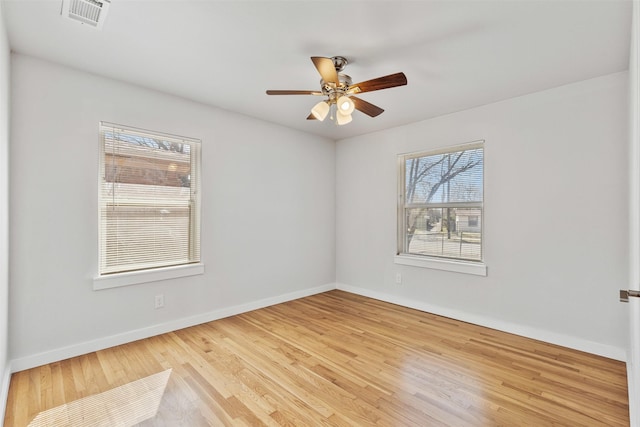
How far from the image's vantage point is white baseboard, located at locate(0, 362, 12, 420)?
186 cm

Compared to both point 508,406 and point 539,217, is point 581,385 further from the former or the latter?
point 539,217

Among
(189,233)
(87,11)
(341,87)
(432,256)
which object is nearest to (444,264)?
(432,256)

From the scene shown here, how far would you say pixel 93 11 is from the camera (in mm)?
1890

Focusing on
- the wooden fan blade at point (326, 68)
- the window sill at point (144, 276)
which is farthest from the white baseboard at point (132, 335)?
the wooden fan blade at point (326, 68)

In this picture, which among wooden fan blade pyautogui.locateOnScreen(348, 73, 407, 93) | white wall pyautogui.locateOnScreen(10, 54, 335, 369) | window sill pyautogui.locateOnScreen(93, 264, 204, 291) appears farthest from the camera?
window sill pyautogui.locateOnScreen(93, 264, 204, 291)

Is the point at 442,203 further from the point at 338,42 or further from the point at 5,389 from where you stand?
the point at 5,389

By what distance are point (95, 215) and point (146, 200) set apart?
45 centimetres

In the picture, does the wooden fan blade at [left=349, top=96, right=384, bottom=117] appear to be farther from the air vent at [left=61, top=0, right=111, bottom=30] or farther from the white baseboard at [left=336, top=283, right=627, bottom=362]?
the white baseboard at [left=336, top=283, right=627, bottom=362]

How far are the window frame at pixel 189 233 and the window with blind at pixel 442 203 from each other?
2.57 m

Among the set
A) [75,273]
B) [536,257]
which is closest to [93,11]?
[75,273]

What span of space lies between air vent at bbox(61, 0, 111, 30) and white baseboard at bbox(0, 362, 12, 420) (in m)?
2.37

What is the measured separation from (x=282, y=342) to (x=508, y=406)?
6.02 ft

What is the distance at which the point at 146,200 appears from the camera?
3.06 m

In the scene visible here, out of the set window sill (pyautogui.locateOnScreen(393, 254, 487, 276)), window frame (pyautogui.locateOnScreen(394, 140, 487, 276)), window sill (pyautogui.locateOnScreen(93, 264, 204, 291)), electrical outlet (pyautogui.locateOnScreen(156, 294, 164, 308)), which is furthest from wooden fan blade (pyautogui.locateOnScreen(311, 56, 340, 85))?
electrical outlet (pyautogui.locateOnScreen(156, 294, 164, 308))
